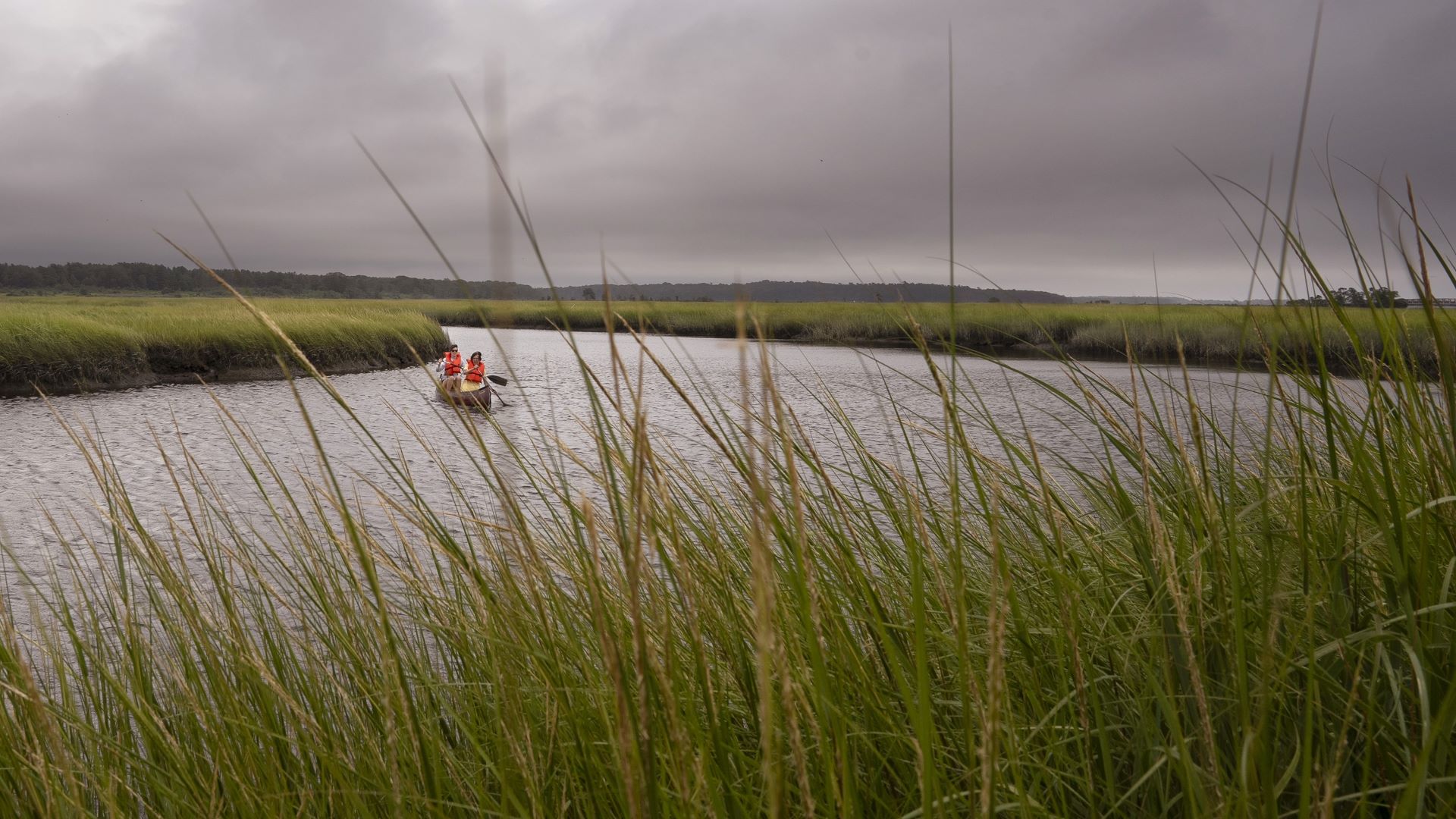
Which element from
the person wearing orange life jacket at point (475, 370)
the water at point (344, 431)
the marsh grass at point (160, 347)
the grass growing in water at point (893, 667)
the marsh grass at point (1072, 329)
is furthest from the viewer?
the marsh grass at point (160, 347)

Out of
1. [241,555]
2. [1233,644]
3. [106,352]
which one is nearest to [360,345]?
[106,352]

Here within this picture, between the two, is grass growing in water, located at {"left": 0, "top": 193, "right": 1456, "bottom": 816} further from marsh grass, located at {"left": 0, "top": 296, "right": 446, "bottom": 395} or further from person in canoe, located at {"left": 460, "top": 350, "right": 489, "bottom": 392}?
marsh grass, located at {"left": 0, "top": 296, "right": 446, "bottom": 395}

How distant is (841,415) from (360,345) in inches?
1063

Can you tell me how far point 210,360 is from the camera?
2409cm

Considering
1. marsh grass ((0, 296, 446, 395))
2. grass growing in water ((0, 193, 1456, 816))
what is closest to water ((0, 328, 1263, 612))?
grass growing in water ((0, 193, 1456, 816))

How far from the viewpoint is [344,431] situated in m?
13.6

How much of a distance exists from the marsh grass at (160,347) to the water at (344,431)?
1152 mm

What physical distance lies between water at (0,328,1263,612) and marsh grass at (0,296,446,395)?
1152 mm

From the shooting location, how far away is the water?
172 inches

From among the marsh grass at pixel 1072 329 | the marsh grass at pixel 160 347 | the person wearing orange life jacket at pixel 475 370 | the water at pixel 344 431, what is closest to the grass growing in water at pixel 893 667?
the marsh grass at pixel 1072 329

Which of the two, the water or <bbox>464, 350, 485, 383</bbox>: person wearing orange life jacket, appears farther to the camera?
<bbox>464, 350, 485, 383</bbox>: person wearing orange life jacket

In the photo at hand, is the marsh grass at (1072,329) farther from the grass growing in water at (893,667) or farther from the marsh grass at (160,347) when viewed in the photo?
the marsh grass at (160,347)

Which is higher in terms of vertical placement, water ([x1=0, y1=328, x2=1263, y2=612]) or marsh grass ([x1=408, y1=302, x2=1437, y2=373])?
marsh grass ([x1=408, y1=302, x2=1437, y2=373])

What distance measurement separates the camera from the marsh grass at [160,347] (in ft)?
68.5
